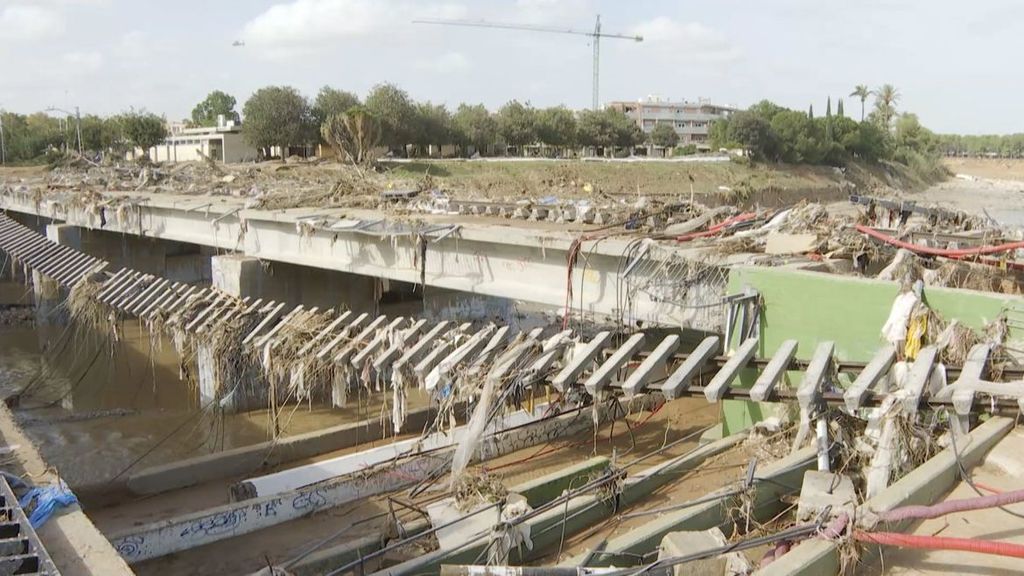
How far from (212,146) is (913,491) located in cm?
8335

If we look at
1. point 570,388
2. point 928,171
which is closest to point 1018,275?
point 570,388

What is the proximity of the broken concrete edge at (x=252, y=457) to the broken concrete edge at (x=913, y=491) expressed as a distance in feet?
35.4

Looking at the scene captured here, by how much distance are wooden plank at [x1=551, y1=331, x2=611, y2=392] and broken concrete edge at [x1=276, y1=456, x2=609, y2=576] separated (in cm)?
195

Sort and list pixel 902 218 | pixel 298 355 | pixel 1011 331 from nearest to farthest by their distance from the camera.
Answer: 1. pixel 1011 331
2. pixel 298 355
3. pixel 902 218

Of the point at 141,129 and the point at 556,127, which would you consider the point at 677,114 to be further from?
the point at 141,129

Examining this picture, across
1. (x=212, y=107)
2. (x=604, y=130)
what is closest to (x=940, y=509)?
(x=604, y=130)

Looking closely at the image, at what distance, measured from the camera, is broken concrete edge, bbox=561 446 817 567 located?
9047 millimetres

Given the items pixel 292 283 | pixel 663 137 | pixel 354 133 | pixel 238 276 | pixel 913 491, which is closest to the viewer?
pixel 913 491

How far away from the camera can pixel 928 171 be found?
101062 millimetres

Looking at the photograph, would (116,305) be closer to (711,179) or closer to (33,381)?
(33,381)

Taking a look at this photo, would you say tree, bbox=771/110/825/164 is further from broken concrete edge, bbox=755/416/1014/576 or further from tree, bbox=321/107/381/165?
broken concrete edge, bbox=755/416/1014/576

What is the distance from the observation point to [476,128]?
82.6 meters

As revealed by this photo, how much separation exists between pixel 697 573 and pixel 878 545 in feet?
5.50

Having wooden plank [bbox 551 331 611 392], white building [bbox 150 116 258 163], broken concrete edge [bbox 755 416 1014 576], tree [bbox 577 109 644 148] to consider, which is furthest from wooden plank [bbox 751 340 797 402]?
tree [bbox 577 109 644 148]
